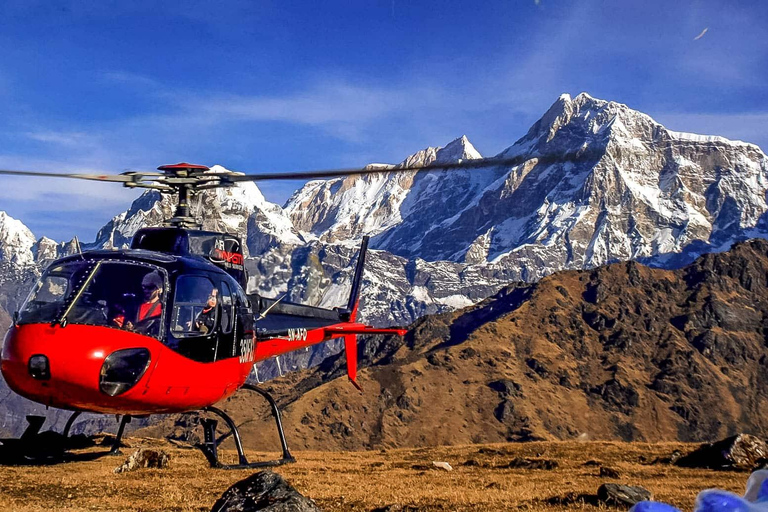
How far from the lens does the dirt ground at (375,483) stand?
1681cm

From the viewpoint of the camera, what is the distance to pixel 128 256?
15422 mm

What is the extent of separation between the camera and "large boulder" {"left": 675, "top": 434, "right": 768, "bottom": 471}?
25172 millimetres

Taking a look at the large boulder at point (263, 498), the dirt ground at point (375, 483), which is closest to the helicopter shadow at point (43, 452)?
the dirt ground at point (375, 483)

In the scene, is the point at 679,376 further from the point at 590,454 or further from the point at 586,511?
the point at 586,511

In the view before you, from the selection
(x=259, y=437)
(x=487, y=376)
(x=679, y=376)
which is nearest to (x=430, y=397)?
(x=487, y=376)

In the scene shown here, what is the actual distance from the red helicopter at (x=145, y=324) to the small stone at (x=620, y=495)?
834 cm

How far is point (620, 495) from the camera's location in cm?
1680

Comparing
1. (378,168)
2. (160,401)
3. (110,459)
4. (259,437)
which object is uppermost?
A: (378,168)

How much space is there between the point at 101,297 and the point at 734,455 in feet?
66.6

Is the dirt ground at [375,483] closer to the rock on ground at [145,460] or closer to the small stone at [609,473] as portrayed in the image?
the small stone at [609,473]

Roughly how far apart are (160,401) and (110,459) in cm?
1030

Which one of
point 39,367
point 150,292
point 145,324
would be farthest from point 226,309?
point 39,367

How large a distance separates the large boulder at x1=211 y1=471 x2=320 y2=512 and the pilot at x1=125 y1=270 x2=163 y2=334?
3.40 m

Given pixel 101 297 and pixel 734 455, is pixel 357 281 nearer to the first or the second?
pixel 734 455
